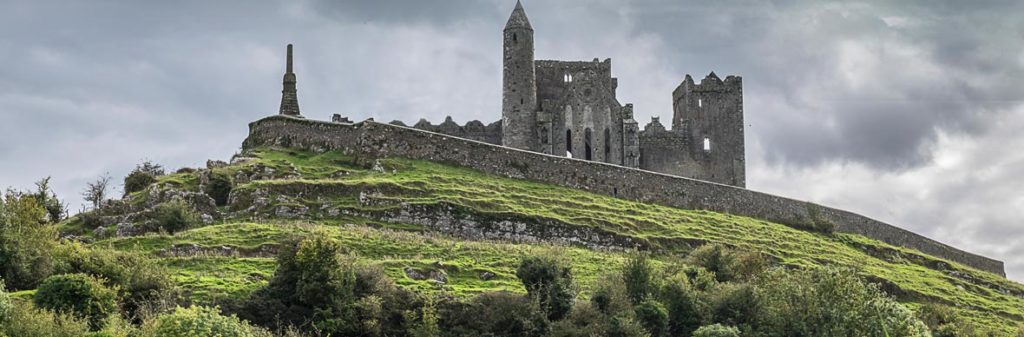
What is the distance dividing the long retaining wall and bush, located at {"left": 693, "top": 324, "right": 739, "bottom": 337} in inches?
1081

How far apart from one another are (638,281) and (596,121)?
37596 mm

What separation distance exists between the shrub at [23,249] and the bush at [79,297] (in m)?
4.24

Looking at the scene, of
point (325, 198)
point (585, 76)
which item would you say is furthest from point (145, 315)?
point (585, 76)

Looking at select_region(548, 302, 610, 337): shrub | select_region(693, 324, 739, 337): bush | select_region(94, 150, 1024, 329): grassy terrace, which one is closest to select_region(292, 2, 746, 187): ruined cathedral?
select_region(94, 150, 1024, 329): grassy terrace

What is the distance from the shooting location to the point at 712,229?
3465 inches

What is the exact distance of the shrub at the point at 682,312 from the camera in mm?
66312

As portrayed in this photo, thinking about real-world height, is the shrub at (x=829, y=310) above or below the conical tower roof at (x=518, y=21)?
below

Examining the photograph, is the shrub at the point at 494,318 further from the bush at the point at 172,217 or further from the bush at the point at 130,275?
the bush at the point at 172,217

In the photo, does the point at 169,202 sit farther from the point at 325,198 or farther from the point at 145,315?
the point at 145,315

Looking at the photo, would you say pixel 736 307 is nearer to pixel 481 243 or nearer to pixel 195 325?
pixel 481 243

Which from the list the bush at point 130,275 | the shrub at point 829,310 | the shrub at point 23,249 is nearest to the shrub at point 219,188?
the shrub at point 23,249

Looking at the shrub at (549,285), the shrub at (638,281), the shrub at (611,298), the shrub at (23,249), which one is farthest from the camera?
the shrub at (638,281)

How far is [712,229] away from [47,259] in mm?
45225

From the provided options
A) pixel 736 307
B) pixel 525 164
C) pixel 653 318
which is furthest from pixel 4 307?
pixel 525 164
